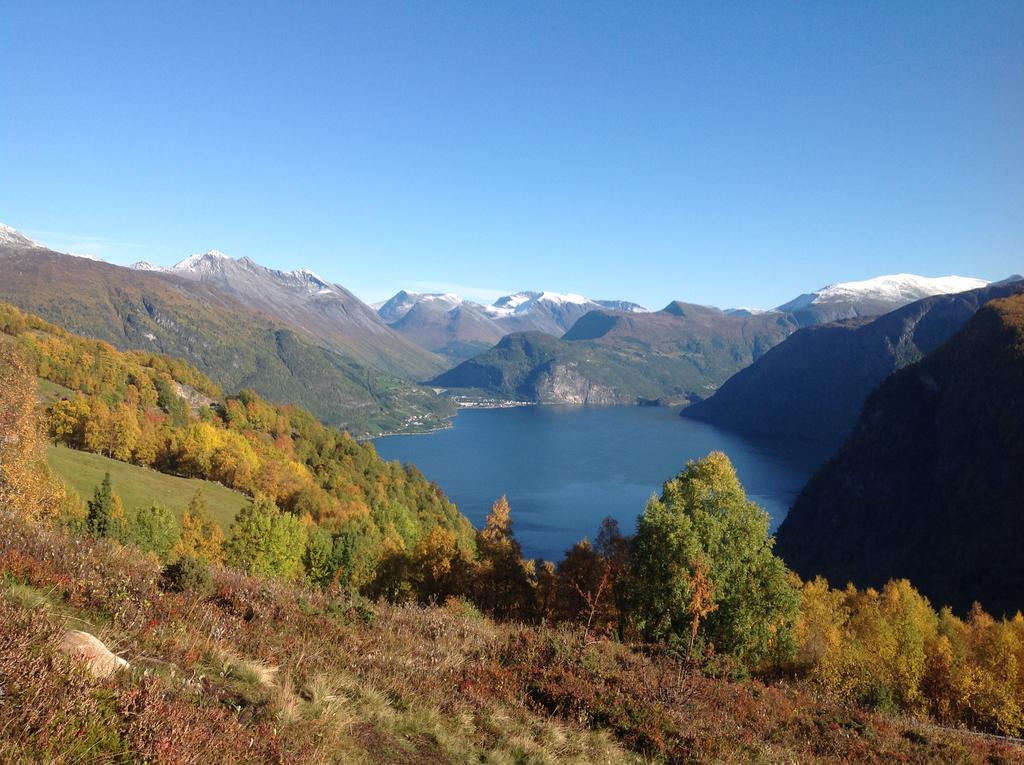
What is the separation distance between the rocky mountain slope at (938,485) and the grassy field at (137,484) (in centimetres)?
9413

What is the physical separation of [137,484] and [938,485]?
129529 millimetres

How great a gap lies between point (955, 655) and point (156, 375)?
11402 cm

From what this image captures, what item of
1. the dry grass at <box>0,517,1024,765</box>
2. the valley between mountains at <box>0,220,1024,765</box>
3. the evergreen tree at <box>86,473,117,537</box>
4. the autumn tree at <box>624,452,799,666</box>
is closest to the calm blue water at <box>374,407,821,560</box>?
the valley between mountains at <box>0,220,1024,765</box>

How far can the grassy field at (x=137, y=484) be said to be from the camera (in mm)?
51656

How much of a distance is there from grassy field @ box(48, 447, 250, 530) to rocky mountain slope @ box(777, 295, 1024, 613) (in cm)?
9413

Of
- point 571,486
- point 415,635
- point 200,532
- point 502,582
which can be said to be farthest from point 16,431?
point 571,486

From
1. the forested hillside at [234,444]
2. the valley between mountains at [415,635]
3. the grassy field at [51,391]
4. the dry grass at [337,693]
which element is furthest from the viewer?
the grassy field at [51,391]

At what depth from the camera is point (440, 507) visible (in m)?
97.2

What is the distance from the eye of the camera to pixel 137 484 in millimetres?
56812

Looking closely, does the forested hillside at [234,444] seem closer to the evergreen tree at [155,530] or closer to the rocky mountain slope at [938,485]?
the evergreen tree at [155,530]

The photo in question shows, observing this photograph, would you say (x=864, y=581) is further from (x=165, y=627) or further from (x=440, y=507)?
(x=165, y=627)

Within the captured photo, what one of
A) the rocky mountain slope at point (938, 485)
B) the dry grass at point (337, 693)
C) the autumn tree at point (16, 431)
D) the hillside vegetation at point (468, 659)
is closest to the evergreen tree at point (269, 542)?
the hillside vegetation at point (468, 659)

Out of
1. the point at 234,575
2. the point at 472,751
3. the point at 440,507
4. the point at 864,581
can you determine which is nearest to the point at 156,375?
the point at 440,507

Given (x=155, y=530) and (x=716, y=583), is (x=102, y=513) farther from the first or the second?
(x=716, y=583)
